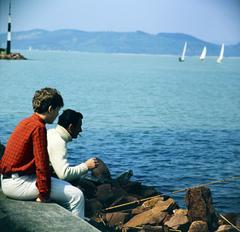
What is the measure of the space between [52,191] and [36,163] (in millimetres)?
477

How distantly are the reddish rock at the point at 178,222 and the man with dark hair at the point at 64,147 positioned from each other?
13.2 ft

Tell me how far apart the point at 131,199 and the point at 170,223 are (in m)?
1.79

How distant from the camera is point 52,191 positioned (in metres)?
5.42

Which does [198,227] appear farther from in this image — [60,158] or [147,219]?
[60,158]

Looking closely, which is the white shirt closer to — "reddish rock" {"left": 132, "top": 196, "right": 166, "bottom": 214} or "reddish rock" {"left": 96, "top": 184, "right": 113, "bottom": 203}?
"reddish rock" {"left": 132, "top": 196, "right": 166, "bottom": 214}

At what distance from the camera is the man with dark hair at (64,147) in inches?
210

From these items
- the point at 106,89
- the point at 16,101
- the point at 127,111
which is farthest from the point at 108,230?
the point at 106,89

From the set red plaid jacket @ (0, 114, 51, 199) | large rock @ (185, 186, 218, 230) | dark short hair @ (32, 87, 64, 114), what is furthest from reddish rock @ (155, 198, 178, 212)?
dark short hair @ (32, 87, 64, 114)

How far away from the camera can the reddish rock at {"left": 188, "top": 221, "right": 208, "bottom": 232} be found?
8.96m

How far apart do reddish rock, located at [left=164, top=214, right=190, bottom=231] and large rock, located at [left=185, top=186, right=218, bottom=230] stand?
23 cm

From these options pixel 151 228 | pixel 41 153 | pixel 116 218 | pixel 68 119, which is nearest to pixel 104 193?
pixel 116 218

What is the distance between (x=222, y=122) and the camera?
36219mm

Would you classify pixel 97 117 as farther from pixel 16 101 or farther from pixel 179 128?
pixel 16 101

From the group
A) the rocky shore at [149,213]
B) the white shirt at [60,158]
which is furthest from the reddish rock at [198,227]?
the white shirt at [60,158]
